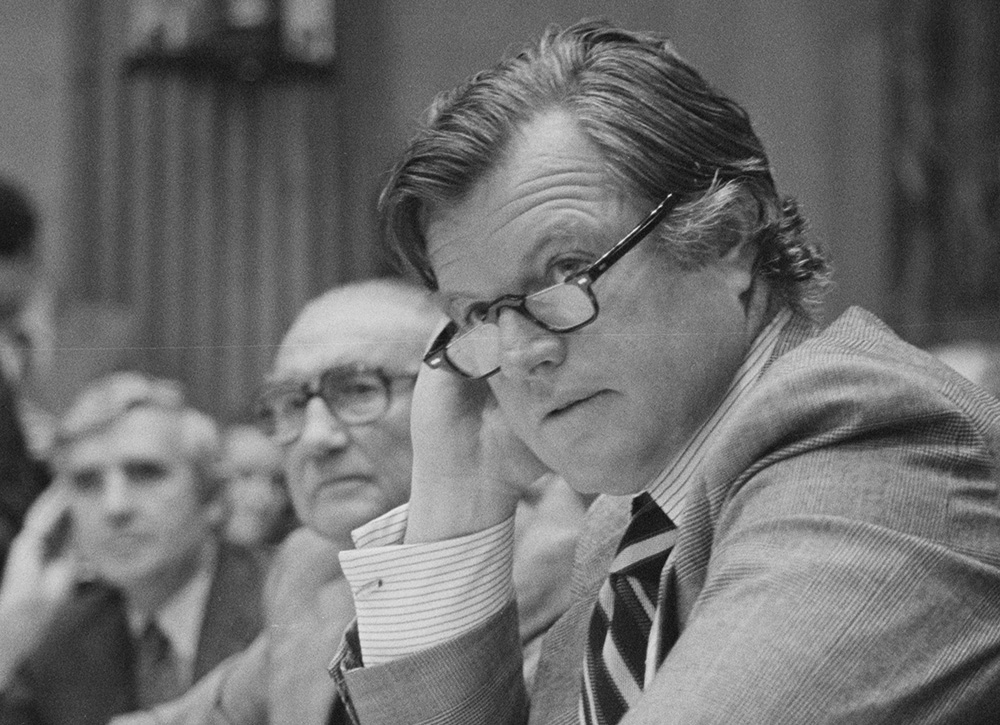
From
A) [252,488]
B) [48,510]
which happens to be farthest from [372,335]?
[48,510]

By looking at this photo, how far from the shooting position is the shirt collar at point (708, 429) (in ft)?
4.31

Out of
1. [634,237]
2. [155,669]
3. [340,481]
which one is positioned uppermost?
[634,237]

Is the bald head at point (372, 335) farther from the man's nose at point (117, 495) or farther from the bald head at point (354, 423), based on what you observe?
the man's nose at point (117, 495)

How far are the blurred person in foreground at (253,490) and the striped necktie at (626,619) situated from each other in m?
0.29

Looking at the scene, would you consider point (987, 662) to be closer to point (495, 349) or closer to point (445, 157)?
point (495, 349)

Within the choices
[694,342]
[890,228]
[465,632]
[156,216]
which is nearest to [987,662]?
[694,342]

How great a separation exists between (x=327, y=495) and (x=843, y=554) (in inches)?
22.0

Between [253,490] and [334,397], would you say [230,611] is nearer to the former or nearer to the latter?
[253,490]

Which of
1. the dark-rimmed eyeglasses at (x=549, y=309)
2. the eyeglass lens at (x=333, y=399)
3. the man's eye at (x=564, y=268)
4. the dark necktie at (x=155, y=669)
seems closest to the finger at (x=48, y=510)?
the dark necktie at (x=155, y=669)

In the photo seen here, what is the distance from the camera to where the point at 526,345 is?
50.6 inches

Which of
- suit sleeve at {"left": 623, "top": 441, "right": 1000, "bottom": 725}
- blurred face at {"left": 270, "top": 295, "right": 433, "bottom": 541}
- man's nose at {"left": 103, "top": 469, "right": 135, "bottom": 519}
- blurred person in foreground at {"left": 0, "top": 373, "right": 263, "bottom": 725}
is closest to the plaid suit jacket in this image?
suit sleeve at {"left": 623, "top": 441, "right": 1000, "bottom": 725}

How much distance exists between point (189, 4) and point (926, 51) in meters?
1.68

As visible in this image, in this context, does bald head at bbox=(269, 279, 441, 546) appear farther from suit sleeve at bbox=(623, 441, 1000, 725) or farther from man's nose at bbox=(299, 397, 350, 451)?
suit sleeve at bbox=(623, 441, 1000, 725)

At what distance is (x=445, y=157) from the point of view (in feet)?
4.36
